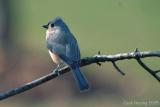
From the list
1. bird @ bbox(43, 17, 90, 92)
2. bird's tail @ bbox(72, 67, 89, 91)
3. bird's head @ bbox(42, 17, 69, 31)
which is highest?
bird's head @ bbox(42, 17, 69, 31)

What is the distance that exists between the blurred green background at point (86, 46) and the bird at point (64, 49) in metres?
3.40

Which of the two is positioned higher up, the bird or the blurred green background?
the bird

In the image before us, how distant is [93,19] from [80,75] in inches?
435

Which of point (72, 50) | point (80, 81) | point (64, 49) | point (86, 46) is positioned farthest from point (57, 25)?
point (86, 46)

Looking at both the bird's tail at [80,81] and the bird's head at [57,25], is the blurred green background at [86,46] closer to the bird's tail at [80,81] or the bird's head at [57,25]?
the bird's head at [57,25]

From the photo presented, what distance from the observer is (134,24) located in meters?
16.5

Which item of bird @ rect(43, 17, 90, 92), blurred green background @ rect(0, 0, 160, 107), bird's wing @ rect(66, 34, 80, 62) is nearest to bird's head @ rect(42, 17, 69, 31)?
bird @ rect(43, 17, 90, 92)

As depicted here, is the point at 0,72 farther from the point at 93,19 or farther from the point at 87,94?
the point at 93,19

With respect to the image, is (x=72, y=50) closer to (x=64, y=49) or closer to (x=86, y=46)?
(x=64, y=49)

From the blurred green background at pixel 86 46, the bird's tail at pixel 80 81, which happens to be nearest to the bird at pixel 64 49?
the bird's tail at pixel 80 81

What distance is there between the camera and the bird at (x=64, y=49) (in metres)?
6.42

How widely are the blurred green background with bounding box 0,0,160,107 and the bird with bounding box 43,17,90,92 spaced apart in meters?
3.40

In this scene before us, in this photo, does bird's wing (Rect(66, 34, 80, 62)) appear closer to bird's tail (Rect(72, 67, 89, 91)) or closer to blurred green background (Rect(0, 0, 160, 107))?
bird's tail (Rect(72, 67, 89, 91))

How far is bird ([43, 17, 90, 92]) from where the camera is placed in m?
6.42
